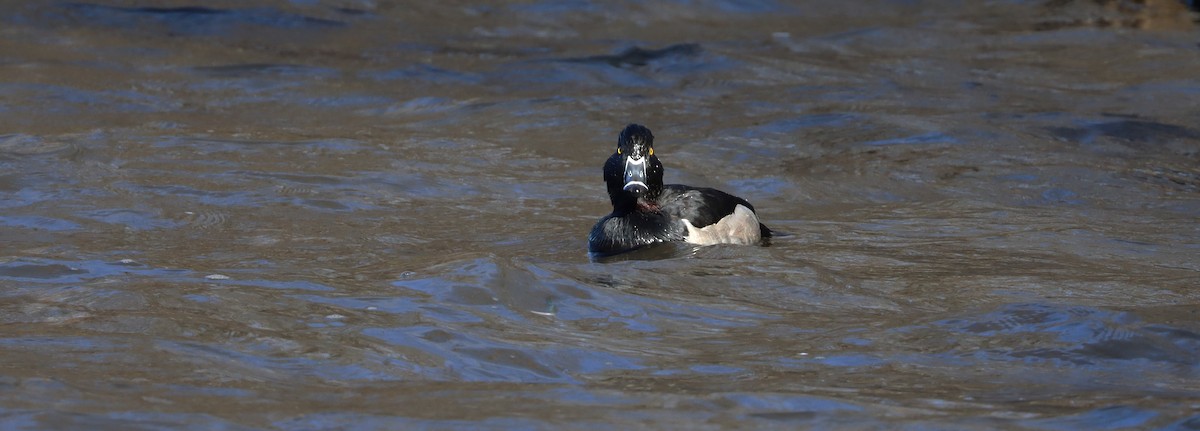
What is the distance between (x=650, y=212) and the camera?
920cm

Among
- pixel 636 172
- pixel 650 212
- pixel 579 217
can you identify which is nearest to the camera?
pixel 636 172

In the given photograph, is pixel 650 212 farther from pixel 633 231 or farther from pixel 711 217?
pixel 711 217

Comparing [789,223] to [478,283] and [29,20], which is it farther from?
[29,20]

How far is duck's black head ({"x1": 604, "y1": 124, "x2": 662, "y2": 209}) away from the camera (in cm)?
896

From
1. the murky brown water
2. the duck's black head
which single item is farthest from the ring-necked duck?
the murky brown water

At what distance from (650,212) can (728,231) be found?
47cm

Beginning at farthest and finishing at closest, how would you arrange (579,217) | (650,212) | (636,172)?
(579,217), (650,212), (636,172)

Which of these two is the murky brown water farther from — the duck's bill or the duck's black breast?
the duck's bill

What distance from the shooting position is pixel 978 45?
1773cm

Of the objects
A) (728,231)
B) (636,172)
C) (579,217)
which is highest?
(636,172)

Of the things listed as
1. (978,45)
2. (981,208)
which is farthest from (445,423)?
→ (978,45)

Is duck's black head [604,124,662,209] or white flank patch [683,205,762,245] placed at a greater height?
duck's black head [604,124,662,209]

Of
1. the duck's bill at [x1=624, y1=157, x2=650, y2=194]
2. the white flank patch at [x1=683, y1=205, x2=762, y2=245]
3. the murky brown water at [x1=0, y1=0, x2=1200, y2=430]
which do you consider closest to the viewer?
the murky brown water at [x1=0, y1=0, x2=1200, y2=430]

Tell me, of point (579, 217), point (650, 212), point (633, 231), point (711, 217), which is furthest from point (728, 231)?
point (579, 217)
